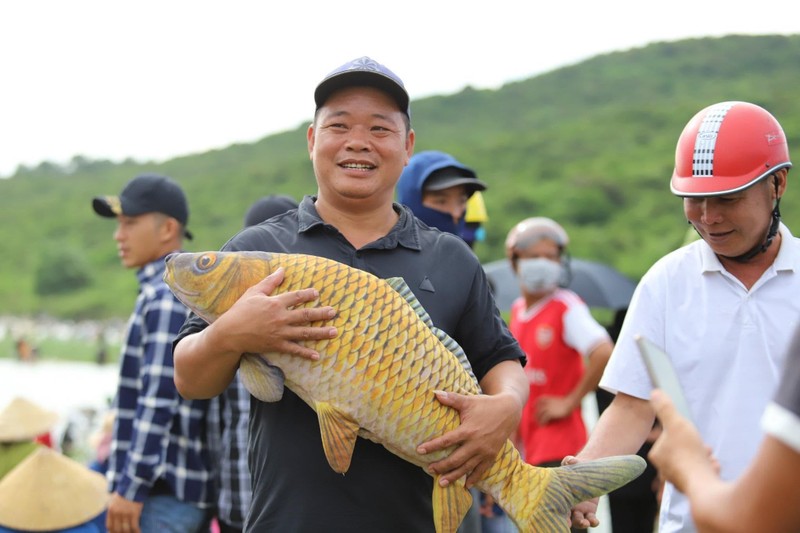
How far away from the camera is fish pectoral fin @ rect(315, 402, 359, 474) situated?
2.12m

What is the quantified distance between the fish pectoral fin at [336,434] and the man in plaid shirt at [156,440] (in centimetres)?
198

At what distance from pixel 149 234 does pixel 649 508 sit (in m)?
3.62

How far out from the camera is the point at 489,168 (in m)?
42.2

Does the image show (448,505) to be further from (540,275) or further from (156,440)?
(540,275)

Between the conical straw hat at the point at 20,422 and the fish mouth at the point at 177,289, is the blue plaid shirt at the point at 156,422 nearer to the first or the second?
the conical straw hat at the point at 20,422

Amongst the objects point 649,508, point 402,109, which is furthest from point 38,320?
point 402,109

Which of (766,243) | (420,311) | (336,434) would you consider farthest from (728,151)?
(336,434)

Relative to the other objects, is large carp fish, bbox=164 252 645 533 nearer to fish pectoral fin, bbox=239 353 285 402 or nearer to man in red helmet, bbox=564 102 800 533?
fish pectoral fin, bbox=239 353 285 402

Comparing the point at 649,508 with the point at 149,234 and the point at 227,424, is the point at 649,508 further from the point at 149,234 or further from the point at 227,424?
the point at 149,234

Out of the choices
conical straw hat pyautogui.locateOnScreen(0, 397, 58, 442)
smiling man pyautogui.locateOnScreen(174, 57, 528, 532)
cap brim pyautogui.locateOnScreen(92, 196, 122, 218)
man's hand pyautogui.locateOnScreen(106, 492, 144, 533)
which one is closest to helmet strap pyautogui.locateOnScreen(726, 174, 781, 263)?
smiling man pyautogui.locateOnScreen(174, 57, 528, 532)

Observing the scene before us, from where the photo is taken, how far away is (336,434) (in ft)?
6.96

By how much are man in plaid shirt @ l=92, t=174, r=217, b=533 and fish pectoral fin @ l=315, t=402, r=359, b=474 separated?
6.49 ft

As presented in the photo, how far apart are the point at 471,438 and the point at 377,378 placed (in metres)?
0.28

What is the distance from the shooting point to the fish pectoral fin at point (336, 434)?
6.96ft
